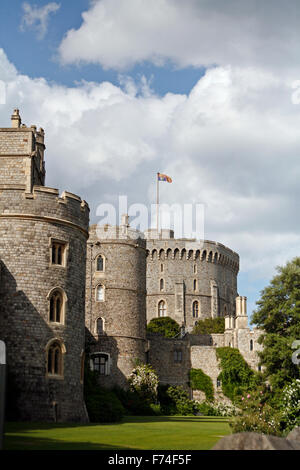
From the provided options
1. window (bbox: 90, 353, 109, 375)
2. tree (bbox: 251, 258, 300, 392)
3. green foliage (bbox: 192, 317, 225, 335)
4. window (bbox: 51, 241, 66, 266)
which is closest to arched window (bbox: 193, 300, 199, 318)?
green foliage (bbox: 192, 317, 225, 335)

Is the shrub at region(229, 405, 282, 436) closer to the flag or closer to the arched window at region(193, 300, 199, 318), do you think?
the flag

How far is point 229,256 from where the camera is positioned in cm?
9050

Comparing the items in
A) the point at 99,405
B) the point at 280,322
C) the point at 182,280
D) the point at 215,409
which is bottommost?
the point at 215,409

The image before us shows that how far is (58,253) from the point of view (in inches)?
1185

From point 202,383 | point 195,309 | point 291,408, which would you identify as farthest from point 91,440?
point 195,309

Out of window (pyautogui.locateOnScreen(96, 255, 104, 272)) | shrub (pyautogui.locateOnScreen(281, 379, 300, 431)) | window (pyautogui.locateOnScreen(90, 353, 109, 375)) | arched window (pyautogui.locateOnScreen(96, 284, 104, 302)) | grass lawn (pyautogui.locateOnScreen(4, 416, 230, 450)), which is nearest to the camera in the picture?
grass lawn (pyautogui.locateOnScreen(4, 416, 230, 450))

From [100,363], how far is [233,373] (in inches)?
517

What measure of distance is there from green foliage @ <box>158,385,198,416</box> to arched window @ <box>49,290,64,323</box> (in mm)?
24014

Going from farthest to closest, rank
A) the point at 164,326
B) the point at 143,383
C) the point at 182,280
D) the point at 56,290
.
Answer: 1. the point at 182,280
2. the point at 164,326
3. the point at 143,383
4. the point at 56,290

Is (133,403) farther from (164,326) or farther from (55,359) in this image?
(164,326)

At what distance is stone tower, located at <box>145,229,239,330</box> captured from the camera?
8338cm

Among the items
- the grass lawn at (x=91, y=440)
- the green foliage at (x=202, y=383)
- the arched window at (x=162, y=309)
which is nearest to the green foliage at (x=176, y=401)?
the green foliage at (x=202, y=383)
